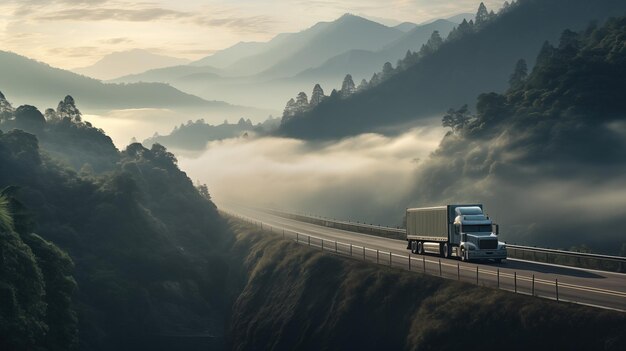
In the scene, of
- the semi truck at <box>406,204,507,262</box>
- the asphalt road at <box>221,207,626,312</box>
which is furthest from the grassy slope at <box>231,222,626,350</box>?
the semi truck at <box>406,204,507,262</box>

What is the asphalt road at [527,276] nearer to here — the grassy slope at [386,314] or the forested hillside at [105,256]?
the grassy slope at [386,314]

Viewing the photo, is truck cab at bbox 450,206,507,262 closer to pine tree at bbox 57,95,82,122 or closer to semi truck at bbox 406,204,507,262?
semi truck at bbox 406,204,507,262

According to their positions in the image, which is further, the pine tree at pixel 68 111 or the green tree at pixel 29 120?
the pine tree at pixel 68 111

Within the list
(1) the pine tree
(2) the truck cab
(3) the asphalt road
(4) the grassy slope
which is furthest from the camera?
(1) the pine tree

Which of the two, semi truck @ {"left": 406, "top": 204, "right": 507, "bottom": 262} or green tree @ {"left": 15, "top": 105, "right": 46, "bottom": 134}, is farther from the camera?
green tree @ {"left": 15, "top": 105, "right": 46, "bottom": 134}

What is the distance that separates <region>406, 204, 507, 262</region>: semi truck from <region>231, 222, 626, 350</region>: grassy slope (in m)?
6.23

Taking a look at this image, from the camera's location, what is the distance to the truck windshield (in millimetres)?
59844

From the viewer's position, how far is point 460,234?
2395 inches

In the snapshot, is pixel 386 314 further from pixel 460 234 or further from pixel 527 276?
pixel 460 234

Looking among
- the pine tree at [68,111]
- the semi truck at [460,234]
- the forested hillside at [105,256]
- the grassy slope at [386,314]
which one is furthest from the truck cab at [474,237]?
the pine tree at [68,111]

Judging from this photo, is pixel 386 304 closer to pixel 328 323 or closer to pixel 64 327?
pixel 328 323

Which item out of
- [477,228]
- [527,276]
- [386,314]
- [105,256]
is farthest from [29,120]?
[527,276]

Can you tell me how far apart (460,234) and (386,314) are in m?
12.1

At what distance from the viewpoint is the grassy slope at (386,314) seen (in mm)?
38625
